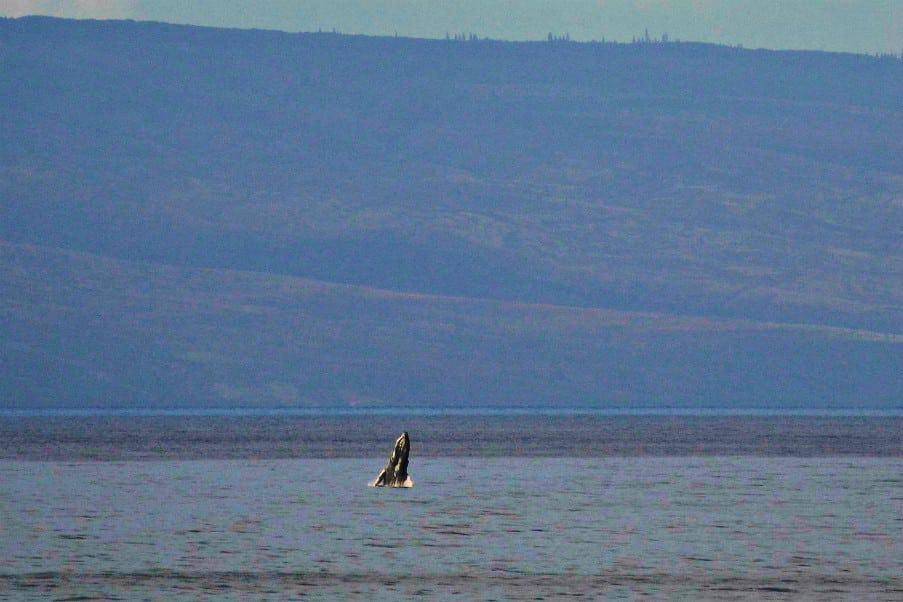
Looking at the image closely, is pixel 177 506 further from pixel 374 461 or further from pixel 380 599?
pixel 374 461

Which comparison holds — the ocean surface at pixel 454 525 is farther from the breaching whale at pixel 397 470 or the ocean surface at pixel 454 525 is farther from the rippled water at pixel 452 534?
the breaching whale at pixel 397 470

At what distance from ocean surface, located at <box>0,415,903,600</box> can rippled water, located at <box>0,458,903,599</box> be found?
0.06m

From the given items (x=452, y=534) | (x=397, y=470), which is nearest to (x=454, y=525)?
(x=452, y=534)

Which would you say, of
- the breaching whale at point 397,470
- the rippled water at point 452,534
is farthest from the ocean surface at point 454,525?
the breaching whale at point 397,470

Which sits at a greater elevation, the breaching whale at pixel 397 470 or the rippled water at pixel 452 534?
the breaching whale at pixel 397 470

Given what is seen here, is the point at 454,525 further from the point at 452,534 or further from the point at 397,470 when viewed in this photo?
the point at 397,470

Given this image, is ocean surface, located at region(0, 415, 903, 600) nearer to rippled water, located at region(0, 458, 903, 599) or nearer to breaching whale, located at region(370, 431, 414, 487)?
rippled water, located at region(0, 458, 903, 599)

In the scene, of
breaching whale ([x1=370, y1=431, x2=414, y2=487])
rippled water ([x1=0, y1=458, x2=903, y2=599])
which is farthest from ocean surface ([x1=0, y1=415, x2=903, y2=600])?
breaching whale ([x1=370, y1=431, x2=414, y2=487])

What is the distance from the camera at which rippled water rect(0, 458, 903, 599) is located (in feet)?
99.8

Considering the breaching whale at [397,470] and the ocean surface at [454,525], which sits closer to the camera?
the ocean surface at [454,525]

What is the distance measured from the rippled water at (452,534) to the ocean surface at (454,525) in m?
0.06

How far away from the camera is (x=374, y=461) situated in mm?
70312

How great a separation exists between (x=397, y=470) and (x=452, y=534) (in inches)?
599

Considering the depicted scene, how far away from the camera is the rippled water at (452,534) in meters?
30.4
